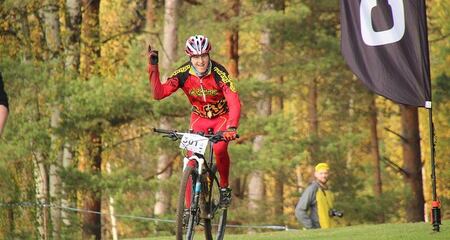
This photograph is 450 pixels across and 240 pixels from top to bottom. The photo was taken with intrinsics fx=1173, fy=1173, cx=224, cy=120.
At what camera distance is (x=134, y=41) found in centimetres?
2806

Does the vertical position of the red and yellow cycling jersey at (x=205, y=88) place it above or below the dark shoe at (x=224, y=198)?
above

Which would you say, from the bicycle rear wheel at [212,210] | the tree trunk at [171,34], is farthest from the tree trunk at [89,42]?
the bicycle rear wheel at [212,210]

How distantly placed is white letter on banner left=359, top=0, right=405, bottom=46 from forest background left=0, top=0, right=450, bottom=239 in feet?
23.4

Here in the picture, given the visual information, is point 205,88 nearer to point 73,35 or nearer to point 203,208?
point 203,208

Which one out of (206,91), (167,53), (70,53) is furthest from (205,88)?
(167,53)

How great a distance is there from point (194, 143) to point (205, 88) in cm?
67

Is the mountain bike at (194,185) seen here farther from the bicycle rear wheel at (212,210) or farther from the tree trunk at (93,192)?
the tree trunk at (93,192)

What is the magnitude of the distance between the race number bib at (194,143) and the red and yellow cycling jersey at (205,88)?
0.41 m

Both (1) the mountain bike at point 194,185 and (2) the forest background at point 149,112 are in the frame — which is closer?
(1) the mountain bike at point 194,185

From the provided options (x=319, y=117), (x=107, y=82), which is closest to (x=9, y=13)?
(x=107, y=82)

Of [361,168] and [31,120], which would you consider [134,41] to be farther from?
[361,168]

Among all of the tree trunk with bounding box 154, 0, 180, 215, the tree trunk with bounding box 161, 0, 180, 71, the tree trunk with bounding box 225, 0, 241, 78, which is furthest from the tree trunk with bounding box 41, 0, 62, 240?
the tree trunk with bounding box 225, 0, 241, 78

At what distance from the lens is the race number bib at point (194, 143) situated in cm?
1037

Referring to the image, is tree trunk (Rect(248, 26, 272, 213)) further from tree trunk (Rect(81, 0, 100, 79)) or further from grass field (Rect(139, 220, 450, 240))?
grass field (Rect(139, 220, 450, 240))
